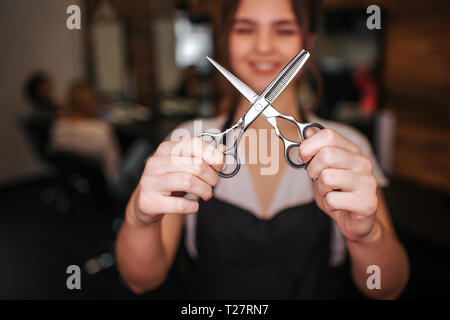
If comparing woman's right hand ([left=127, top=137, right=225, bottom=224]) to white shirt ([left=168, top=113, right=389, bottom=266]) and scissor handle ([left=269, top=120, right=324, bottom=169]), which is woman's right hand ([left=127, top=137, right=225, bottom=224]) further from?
white shirt ([left=168, top=113, right=389, bottom=266])

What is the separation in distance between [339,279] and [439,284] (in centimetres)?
28

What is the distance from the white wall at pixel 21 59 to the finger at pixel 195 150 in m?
3.32

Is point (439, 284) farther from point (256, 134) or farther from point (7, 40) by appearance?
point (7, 40)

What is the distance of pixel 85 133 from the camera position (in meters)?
2.26

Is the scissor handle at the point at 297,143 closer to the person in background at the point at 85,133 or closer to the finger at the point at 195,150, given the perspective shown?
the finger at the point at 195,150

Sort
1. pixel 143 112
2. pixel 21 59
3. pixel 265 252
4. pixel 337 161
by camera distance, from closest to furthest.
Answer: pixel 337 161 < pixel 265 252 < pixel 143 112 < pixel 21 59

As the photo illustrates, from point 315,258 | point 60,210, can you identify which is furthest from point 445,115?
point 60,210

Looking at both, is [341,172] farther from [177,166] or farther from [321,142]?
[177,166]

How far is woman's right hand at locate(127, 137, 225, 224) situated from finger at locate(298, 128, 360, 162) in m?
0.09

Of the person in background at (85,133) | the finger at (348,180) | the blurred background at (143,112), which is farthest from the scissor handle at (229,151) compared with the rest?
the person in background at (85,133)

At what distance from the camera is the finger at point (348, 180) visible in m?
0.39

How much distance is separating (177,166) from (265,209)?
281 millimetres

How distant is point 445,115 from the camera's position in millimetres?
1859

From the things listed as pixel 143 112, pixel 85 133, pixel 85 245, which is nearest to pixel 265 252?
pixel 85 133
